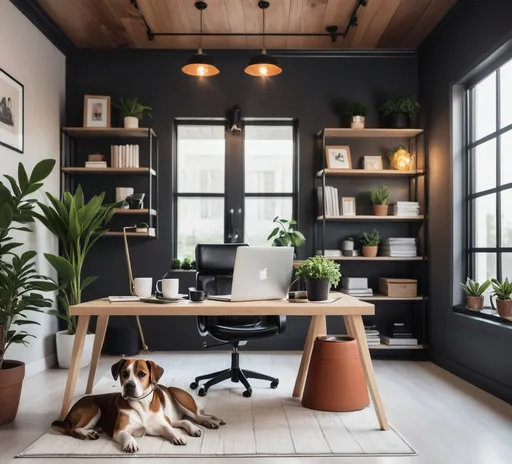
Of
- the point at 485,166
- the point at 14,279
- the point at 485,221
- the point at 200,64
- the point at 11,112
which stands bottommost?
the point at 14,279

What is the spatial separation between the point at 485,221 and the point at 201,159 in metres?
2.58

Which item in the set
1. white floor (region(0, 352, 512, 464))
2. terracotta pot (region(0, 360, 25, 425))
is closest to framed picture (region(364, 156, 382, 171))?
white floor (region(0, 352, 512, 464))

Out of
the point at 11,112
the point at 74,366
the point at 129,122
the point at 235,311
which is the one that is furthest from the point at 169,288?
the point at 129,122

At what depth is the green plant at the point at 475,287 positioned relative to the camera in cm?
394

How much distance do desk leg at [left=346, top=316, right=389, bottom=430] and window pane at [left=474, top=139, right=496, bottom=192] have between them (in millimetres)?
1763

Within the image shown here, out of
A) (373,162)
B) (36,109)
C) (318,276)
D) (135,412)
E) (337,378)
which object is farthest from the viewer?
(373,162)

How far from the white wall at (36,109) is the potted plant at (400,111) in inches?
115

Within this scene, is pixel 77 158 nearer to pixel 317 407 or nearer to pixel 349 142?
pixel 349 142

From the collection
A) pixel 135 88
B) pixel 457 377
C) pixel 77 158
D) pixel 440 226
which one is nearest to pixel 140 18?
pixel 135 88

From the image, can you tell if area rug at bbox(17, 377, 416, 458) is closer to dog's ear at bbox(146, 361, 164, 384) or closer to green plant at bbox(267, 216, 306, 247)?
dog's ear at bbox(146, 361, 164, 384)

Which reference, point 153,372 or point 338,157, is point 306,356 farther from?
point 338,157

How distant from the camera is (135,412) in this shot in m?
2.62

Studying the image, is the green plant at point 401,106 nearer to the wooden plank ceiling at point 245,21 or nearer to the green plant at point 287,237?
the wooden plank ceiling at point 245,21

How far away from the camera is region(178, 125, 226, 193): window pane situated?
527 centimetres
